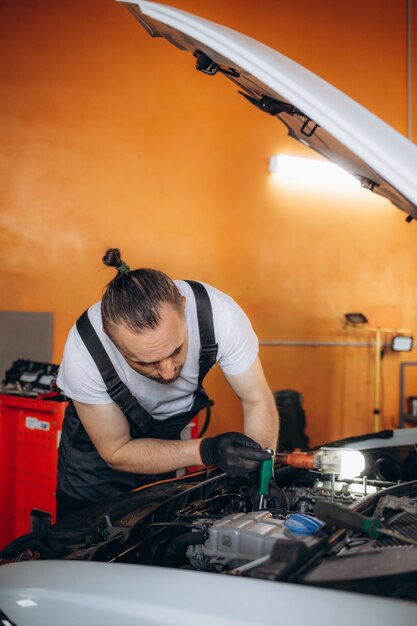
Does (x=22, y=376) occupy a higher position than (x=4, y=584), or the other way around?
(x=22, y=376)

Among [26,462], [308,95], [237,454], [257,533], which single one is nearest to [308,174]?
[26,462]

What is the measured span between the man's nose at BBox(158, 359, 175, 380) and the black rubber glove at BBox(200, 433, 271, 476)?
0.83 ft

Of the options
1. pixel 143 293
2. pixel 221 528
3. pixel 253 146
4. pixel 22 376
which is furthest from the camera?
A: pixel 253 146

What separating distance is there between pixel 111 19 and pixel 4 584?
13.7 ft

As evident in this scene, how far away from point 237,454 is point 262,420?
20.9 inches

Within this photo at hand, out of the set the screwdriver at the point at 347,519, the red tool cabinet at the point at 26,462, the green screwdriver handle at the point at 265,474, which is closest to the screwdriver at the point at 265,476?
the green screwdriver handle at the point at 265,474

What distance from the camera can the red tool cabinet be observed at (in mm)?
3135

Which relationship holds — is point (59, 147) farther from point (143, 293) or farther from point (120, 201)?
point (143, 293)

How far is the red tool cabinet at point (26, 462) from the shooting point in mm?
3135

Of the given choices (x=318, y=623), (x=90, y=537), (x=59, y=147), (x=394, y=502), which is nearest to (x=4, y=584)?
(x=90, y=537)

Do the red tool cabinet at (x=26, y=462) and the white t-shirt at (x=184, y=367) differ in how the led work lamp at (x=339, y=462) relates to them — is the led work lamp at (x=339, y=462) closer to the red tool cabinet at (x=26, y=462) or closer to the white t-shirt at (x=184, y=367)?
the white t-shirt at (x=184, y=367)

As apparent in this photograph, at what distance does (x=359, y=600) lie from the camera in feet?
2.87

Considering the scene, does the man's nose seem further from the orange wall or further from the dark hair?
the orange wall

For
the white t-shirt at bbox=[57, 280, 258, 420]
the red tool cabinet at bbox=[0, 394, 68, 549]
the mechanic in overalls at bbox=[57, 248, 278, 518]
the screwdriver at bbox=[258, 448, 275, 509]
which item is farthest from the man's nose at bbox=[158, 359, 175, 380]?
the red tool cabinet at bbox=[0, 394, 68, 549]
